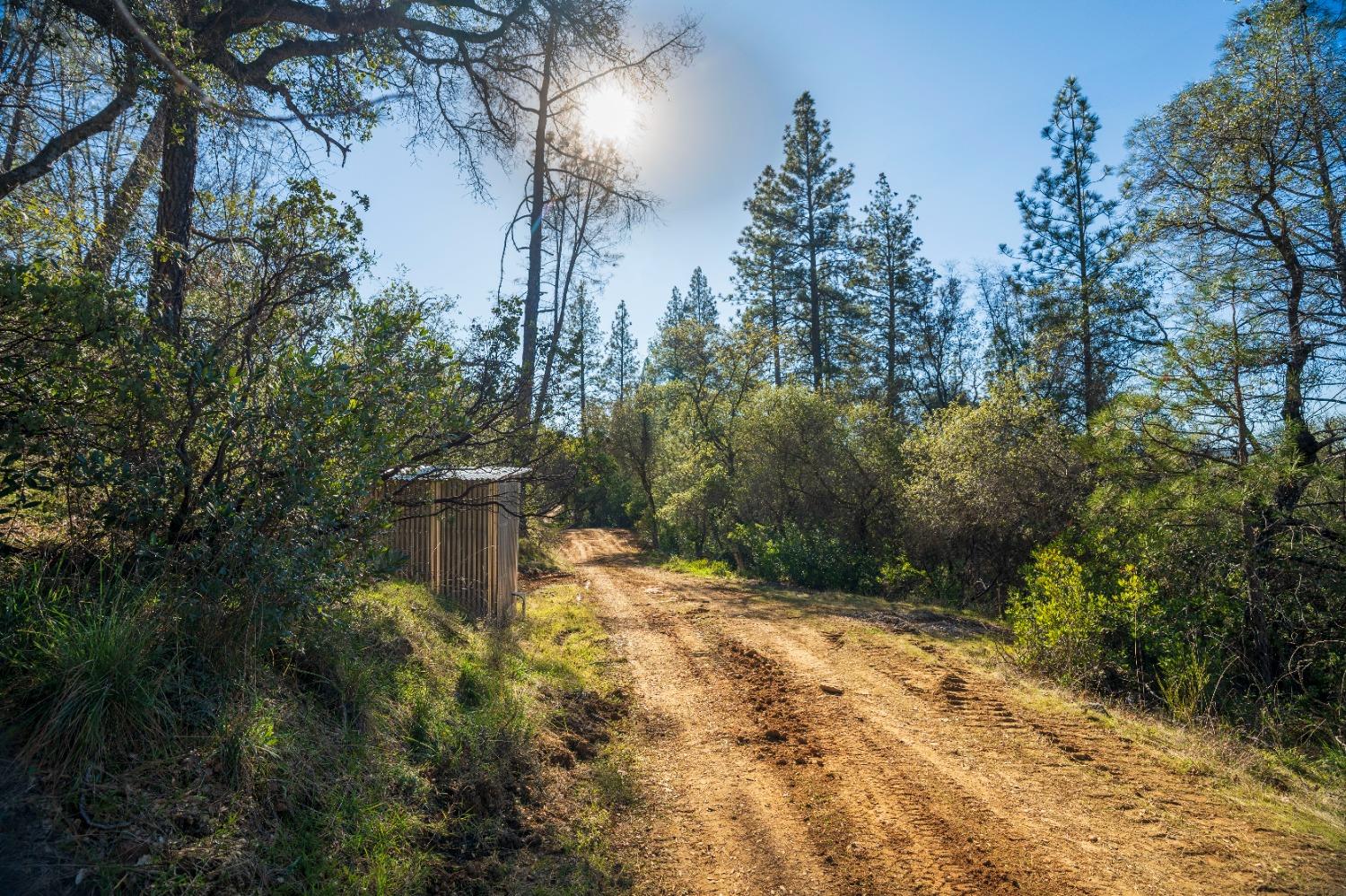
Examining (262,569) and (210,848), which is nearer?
(210,848)

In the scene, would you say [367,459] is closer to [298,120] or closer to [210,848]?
[210,848]

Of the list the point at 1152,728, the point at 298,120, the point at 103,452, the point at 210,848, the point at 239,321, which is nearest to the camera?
the point at 210,848

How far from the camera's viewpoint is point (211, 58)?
6.12 meters

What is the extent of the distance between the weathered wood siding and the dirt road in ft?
8.42

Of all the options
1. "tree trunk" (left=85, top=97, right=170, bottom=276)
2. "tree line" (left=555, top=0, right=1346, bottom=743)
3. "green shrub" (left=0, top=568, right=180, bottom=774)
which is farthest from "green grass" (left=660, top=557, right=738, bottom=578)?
"green shrub" (left=0, top=568, right=180, bottom=774)

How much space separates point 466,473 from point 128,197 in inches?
164

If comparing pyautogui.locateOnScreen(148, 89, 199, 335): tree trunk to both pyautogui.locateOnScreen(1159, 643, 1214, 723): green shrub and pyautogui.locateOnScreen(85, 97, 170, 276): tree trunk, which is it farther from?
pyautogui.locateOnScreen(1159, 643, 1214, 723): green shrub

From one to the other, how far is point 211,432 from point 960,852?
492 centimetres

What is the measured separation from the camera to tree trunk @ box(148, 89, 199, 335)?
509cm

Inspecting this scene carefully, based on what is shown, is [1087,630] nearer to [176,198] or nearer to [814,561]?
[814,561]

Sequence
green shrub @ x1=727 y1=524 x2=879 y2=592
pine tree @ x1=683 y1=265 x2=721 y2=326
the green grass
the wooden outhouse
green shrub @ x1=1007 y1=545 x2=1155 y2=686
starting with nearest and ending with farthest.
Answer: green shrub @ x1=1007 y1=545 x2=1155 y2=686, the wooden outhouse, green shrub @ x1=727 y1=524 x2=879 y2=592, the green grass, pine tree @ x1=683 y1=265 x2=721 y2=326

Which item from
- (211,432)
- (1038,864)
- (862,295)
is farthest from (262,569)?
(862,295)

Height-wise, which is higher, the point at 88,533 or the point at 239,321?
the point at 239,321

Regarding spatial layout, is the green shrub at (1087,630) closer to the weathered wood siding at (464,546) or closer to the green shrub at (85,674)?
the weathered wood siding at (464,546)
